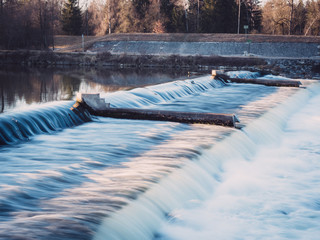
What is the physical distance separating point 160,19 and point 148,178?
58599mm

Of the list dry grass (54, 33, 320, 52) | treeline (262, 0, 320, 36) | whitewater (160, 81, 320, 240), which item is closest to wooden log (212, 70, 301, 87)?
whitewater (160, 81, 320, 240)

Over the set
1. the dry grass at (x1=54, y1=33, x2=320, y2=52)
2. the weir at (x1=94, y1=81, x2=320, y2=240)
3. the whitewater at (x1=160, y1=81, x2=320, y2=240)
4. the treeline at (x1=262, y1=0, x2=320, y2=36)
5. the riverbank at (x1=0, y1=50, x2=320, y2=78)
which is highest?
the treeline at (x1=262, y1=0, x2=320, y2=36)

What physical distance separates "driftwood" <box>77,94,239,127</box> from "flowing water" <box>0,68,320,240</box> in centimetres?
20

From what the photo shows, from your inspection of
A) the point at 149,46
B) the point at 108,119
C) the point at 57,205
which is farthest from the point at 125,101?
the point at 149,46

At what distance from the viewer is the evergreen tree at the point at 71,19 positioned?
221 feet

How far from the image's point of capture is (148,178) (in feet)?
20.4


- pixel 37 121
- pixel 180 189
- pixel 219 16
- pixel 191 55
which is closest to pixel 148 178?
pixel 180 189

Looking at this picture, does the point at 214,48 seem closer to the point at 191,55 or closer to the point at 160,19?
the point at 191,55

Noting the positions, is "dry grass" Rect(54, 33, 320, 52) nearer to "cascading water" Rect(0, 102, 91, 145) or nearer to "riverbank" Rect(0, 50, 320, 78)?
"riverbank" Rect(0, 50, 320, 78)

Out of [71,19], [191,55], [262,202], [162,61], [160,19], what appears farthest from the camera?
[71,19]

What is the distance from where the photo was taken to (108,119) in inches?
432

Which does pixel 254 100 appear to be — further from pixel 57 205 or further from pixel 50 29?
pixel 50 29

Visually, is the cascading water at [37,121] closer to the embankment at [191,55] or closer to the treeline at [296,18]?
the embankment at [191,55]

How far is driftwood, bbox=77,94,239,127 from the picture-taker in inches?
402
